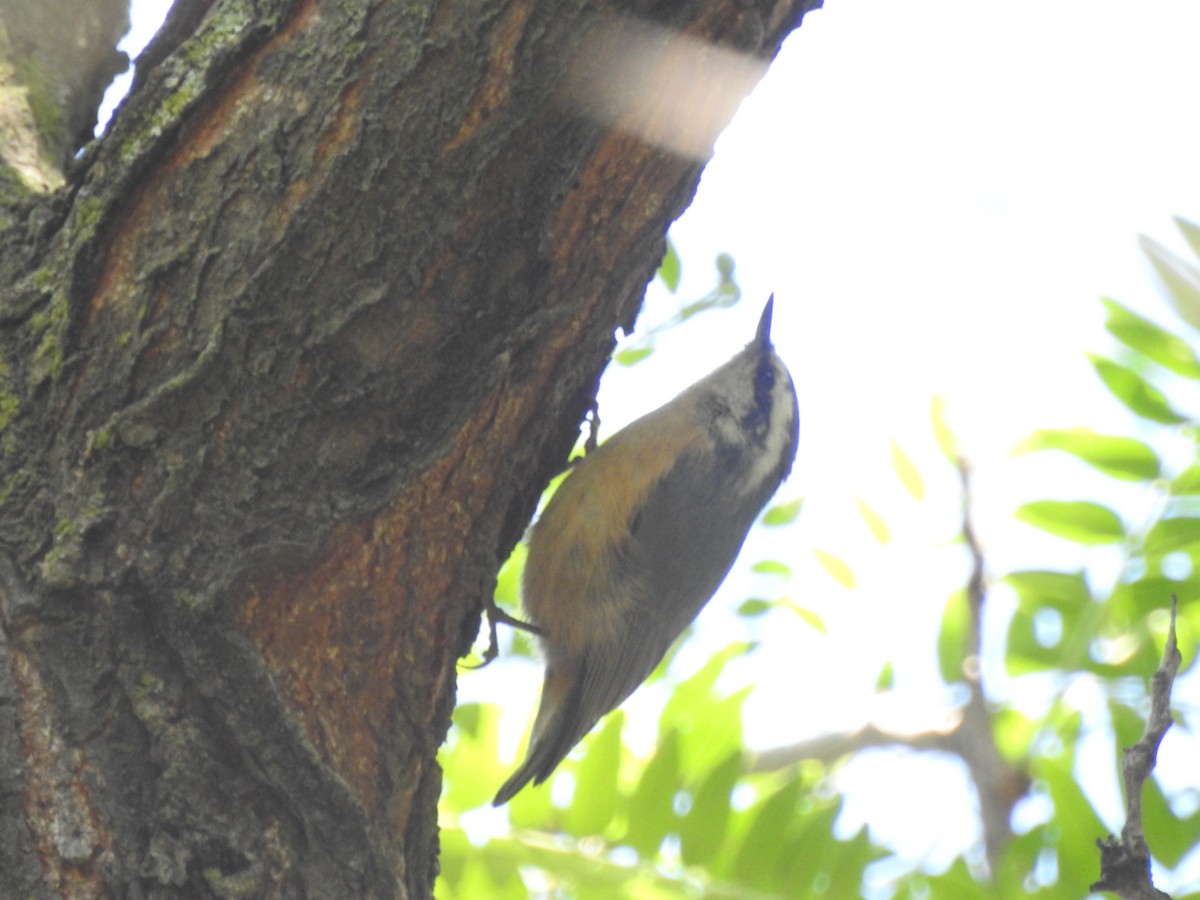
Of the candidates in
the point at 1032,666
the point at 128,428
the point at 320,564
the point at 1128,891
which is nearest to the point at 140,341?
the point at 128,428

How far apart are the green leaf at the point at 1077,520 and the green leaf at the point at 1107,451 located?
0.09 metres

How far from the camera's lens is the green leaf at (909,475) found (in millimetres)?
3330

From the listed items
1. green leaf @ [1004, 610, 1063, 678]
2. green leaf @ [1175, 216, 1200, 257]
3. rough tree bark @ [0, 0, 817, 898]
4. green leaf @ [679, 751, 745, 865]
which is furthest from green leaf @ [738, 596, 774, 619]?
green leaf @ [1175, 216, 1200, 257]

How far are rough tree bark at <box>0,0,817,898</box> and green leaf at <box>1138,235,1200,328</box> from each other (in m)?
0.73

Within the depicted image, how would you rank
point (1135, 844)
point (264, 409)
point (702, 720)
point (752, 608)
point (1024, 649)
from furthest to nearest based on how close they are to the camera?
point (752, 608) < point (1024, 649) < point (702, 720) < point (264, 409) < point (1135, 844)

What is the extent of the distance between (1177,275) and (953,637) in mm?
1726

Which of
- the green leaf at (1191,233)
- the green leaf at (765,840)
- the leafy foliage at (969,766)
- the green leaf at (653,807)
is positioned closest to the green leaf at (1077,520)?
the leafy foliage at (969,766)

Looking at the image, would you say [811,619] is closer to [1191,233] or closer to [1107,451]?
[1107,451]

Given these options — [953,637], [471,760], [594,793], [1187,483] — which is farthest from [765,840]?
[1187,483]

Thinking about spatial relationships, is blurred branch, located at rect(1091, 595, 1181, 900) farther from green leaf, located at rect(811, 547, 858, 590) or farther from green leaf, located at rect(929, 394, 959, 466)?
green leaf, located at rect(811, 547, 858, 590)

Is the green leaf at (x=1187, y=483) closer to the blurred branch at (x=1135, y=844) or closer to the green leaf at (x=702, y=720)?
the green leaf at (x=702, y=720)

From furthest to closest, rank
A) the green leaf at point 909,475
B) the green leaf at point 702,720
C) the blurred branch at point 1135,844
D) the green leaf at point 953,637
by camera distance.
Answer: the green leaf at point 909,475 < the green leaf at point 953,637 < the green leaf at point 702,720 < the blurred branch at point 1135,844

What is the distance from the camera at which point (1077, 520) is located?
2932 millimetres

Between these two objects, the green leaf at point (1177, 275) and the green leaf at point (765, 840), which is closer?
the green leaf at point (1177, 275)
